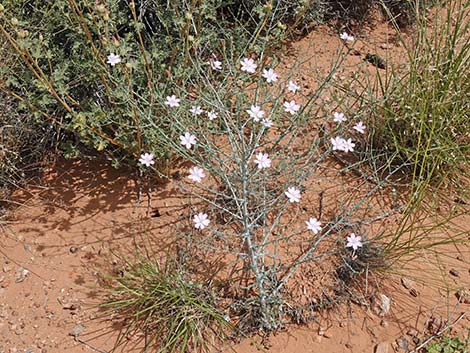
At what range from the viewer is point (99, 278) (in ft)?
8.54

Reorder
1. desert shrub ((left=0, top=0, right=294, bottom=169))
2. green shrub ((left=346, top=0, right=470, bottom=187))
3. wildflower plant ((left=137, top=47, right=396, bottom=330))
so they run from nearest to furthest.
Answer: wildflower plant ((left=137, top=47, right=396, bottom=330)) < desert shrub ((left=0, top=0, right=294, bottom=169)) < green shrub ((left=346, top=0, right=470, bottom=187))

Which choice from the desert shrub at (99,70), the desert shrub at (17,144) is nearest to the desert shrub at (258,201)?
the desert shrub at (99,70)

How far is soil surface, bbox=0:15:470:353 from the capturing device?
2416mm

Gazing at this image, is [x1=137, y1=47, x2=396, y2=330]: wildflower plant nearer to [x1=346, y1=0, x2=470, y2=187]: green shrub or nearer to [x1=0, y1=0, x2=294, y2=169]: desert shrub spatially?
[x1=0, y1=0, x2=294, y2=169]: desert shrub

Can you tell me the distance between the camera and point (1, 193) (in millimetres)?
2867

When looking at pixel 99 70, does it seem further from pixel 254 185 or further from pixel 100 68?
pixel 254 185

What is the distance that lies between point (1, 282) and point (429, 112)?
2.45 meters

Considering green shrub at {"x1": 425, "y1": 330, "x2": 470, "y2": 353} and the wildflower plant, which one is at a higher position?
the wildflower plant

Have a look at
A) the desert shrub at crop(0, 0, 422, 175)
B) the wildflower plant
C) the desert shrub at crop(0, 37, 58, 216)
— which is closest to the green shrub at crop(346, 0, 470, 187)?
the wildflower plant

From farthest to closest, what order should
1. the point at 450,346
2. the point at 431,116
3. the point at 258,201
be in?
the point at 431,116
the point at 258,201
the point at 450,346

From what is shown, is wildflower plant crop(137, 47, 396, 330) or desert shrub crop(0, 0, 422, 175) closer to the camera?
wildflower plant crop(137, 47, 396, 330)

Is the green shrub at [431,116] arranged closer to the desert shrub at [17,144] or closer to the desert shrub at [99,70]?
the desert shrub at [99,70]

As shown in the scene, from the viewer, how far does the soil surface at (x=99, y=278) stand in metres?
2.42

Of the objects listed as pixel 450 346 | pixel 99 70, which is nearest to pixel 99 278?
pixel 99 70
